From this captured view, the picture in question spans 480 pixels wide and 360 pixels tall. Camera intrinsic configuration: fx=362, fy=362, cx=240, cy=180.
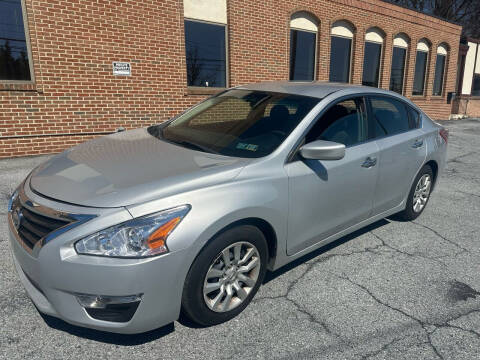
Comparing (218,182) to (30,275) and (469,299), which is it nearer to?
(30,275)

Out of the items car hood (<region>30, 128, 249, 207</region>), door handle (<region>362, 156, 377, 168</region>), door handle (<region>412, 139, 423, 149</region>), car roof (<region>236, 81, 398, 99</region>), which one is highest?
car roof (<region>236, 81, 398, 99</region>)

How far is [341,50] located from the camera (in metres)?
12.4

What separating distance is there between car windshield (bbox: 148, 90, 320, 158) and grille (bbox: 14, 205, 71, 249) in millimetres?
1218

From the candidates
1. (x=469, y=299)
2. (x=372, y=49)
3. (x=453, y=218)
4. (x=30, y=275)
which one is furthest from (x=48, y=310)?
(x=372, y=49)

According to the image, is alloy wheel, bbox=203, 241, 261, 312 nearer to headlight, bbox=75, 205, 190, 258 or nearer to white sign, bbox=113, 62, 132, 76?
headlight, bbox=75, 205, 190, 258

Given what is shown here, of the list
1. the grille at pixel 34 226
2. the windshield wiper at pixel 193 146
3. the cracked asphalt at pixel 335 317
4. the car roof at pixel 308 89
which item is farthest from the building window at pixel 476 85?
the grille at pixel 34 226

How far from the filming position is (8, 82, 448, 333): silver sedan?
2.04 m

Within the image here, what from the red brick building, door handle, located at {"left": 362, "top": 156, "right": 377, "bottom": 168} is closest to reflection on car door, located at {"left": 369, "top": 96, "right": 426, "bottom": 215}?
door handle, located at {"left": 362, "top": 156, "right": 377, "bottom": 168}

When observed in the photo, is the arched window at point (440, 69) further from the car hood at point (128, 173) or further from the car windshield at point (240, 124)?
the car hood at point (128, 173)

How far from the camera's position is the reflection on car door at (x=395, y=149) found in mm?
3672

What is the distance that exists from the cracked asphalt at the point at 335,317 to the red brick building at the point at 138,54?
3581 mm

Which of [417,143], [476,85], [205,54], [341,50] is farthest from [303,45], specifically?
[476,85]

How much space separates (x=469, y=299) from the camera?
2973 millimetres

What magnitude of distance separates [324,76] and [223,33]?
4097mm
